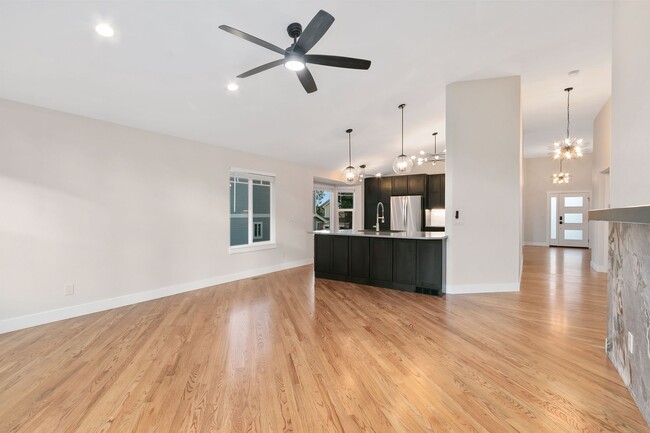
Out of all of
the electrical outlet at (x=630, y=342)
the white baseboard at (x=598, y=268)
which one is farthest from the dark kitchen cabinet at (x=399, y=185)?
the electrical outlet at (x=630, y=342)

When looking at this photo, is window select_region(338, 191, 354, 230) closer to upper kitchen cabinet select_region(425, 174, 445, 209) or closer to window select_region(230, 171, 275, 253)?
upper kitchen cabinet select_region(425, 174, 445, 209)

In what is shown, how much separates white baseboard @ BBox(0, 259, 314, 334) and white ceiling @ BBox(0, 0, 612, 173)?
2465mm

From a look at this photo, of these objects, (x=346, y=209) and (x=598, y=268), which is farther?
(x=346, y=209)

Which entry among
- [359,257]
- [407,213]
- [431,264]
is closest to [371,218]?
[407,213]

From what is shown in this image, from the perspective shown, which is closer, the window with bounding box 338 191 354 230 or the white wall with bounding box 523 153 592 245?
the window with bounding box 338 191 354 230

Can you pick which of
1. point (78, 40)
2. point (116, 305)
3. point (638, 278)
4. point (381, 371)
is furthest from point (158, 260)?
point (638, 278)

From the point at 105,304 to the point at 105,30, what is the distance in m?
3.30

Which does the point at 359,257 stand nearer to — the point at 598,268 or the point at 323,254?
the point at 323,254

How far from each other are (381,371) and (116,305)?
3.74 m

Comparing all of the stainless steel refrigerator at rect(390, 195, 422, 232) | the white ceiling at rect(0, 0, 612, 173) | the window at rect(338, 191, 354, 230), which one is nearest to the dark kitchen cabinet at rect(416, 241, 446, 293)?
the white ceiling at rect(0, 0, 612, 173)

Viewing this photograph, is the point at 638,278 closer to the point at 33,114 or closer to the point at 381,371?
the point at 381,371

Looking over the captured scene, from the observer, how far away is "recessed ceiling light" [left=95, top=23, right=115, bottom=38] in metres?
2.51

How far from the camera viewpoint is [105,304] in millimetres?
3857

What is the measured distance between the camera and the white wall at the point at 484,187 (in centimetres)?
448
